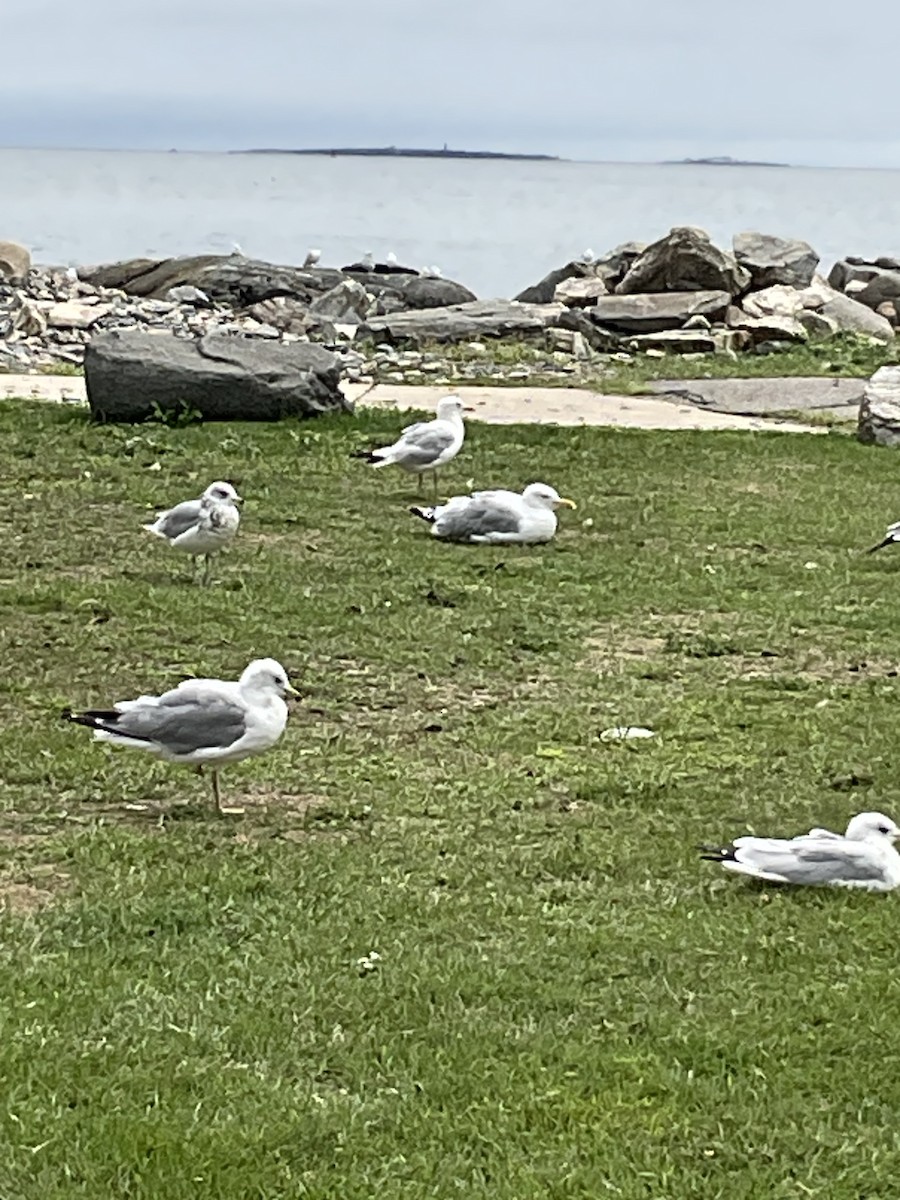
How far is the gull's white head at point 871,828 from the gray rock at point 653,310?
18129 mm

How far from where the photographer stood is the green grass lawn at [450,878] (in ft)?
15.5

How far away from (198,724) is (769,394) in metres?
13.1

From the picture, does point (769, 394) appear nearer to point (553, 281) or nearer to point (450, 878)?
point (553, 281)

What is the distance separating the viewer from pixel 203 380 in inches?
640

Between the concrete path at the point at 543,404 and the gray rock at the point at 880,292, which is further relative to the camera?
the gray rock at the point at 880,292

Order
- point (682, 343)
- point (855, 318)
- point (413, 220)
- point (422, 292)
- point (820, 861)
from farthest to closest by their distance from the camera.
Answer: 1. point (413, 220)
2. point (422, 292)
3. point (855, 318)
4. point (682, 343)
5. point (820, 861)

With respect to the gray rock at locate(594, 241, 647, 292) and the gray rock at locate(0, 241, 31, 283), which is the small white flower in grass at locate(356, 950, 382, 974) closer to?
the gray rock at locate(594, 241, 647, 292)

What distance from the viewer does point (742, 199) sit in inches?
4294

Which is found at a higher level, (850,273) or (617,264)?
(617,264)

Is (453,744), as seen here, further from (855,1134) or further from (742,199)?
(742,199)

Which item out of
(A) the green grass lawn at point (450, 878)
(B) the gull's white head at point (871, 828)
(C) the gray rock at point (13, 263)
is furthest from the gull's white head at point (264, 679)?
(C) the gray rock at point (13, 263)

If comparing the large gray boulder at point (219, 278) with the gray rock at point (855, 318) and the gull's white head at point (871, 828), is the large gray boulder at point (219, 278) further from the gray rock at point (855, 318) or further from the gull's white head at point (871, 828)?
the gull's white head at point (871, 828)

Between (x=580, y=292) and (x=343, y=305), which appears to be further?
(x=580, y=292)

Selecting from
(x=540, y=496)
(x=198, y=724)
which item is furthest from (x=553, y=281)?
(x=198, y=724)
